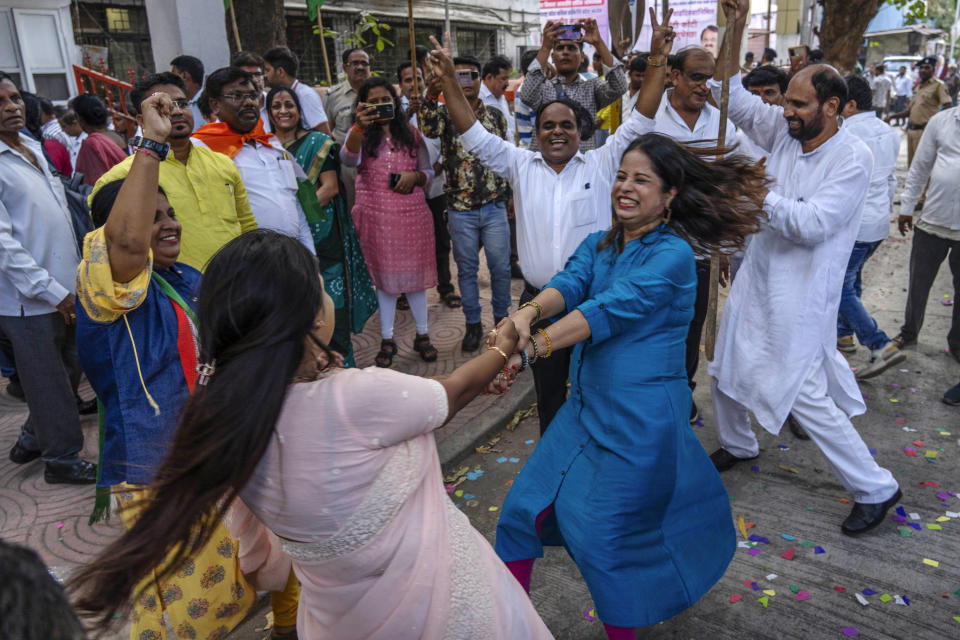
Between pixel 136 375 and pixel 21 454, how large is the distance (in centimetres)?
260

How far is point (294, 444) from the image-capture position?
1504 millimetres

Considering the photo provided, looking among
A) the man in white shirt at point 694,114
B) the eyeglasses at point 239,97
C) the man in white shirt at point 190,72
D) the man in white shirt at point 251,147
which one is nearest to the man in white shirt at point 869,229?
the man in white shirt at point 694,114

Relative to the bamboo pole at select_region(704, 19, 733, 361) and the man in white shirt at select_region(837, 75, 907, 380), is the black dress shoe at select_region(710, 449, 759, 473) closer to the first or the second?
the bamboo pole at select_region(704, 19, 733, 361)

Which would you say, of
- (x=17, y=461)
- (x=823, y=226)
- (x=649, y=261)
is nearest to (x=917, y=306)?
(x=823, y=226)

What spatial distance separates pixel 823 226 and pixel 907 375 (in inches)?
103

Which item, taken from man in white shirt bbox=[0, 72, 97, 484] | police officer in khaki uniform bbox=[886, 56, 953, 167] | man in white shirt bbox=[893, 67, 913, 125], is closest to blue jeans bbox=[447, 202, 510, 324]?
man in white shirt bbox=[0, 72, 97, 484]

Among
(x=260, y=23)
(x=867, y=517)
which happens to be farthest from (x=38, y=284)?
(x=260, y=23)

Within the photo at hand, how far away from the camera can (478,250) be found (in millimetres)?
5562

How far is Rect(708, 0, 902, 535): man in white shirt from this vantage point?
3.19m

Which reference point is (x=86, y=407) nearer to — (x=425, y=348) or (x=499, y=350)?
(x=425, y=348)

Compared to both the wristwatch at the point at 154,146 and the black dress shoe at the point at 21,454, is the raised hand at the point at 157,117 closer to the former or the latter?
the wristwatch at the point at 154,146

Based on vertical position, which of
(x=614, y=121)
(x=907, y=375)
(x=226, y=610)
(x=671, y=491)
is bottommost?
(x=907, y=375)

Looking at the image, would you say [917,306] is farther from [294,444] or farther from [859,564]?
[294,444]

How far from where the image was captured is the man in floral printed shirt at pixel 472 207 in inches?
212
